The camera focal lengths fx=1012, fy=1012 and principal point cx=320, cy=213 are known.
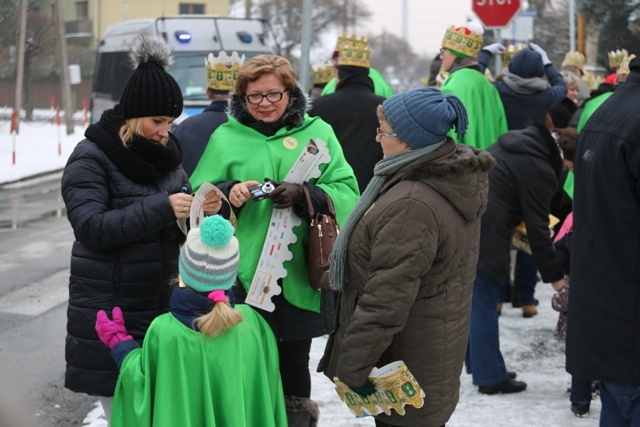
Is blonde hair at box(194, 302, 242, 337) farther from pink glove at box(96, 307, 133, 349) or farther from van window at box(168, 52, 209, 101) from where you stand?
van window at box(168, 52, 209, 101)

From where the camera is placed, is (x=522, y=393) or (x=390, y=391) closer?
(x=390, y=391)

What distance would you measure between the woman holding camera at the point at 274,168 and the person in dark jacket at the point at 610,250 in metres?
1.17

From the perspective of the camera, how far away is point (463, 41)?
768cm

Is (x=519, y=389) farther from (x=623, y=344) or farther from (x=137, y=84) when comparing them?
(x=137, y=84)

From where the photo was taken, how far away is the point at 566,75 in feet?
34.7

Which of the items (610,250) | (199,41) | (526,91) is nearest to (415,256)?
(610,250)

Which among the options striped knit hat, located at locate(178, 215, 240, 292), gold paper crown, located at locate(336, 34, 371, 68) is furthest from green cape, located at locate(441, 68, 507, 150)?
striped knit hat, located at locate(178, 215, 240, 292)

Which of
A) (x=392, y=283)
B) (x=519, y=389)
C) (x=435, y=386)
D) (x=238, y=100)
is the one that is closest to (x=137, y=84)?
(x=238, y=100)

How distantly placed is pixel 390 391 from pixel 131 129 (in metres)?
1.48

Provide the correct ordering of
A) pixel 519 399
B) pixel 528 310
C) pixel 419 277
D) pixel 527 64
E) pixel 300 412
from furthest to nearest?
1. pixel 528 310
2. pixel 527 64
3. pixel 519 399
4. pixel 300 412
5. pixel 419 277

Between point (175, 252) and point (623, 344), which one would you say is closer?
point (623, 344)

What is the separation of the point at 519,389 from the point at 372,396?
2694 millimetres

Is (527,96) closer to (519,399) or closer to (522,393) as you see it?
(522,393)

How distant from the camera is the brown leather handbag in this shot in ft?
14.7
